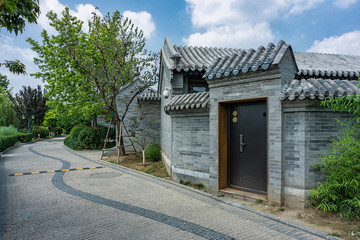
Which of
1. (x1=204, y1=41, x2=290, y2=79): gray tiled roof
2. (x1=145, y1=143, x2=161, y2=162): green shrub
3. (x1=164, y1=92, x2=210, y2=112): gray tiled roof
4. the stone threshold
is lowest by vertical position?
the stone threshold

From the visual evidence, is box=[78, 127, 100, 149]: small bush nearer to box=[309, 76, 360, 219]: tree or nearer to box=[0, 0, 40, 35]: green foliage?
box=[0, 0, 40, 35]: green foliage

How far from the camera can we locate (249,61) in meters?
5.33

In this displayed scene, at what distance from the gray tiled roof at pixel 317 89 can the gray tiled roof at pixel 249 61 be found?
0.72 m

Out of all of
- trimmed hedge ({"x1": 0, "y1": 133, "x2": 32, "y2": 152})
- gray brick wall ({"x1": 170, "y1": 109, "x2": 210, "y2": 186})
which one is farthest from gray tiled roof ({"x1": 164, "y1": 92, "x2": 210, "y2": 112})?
trimmed hedge ({"x1": 0, "y1": 133, "x2": 32, "y2": 152})

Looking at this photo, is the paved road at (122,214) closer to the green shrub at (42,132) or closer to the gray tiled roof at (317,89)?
the gray tiled roof at (317,89)

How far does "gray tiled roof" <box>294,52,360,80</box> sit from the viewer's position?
781 cm

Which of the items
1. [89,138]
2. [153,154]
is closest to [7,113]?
[89,138]

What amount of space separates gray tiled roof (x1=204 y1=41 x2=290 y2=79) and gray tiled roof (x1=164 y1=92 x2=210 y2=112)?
30.4 inches

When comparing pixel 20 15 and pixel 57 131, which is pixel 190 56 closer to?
pixel 20 15

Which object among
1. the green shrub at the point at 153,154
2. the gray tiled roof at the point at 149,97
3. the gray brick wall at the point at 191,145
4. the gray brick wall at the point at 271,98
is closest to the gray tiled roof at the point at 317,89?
the gray brick wall at the point at 271,98

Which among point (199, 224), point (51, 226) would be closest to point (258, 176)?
point (199, 224)

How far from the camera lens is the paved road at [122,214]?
13.1 feet

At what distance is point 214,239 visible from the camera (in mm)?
3762

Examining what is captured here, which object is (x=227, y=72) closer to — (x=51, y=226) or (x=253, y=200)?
(x=253, y=200)
